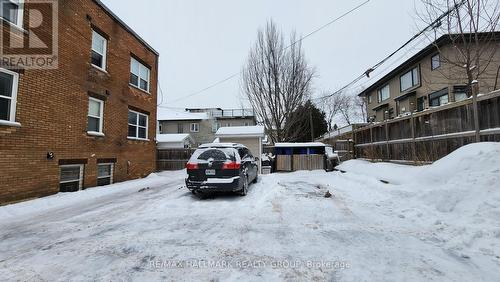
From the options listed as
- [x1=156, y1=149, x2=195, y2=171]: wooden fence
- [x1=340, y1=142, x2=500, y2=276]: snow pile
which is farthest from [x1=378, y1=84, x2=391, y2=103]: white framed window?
[x1=340, y1=142, x2=500, y2=276]: snow pile

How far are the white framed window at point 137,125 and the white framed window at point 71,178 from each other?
3.95 m

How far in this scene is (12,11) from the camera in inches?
325

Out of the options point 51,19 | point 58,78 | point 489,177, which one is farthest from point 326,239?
point 51,19

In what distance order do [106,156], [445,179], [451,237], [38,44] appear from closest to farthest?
[451,237]
[445,179]
[38,44]
[106,156]

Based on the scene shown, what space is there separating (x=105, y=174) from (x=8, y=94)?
5.34 meters

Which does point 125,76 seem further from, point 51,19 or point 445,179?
point 445,179

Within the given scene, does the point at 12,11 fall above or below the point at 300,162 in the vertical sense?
above

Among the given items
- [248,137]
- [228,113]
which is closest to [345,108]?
[228,113]

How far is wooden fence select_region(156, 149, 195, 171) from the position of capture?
2041 cm

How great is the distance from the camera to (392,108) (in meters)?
26.7

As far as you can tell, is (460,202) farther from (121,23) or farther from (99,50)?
(121,23)

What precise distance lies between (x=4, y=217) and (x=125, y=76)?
8828 mm

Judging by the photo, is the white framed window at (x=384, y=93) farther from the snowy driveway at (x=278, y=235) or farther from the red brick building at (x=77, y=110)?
the red brick building at (x=77, y=110)

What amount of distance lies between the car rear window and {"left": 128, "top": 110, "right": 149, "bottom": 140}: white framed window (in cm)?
715
